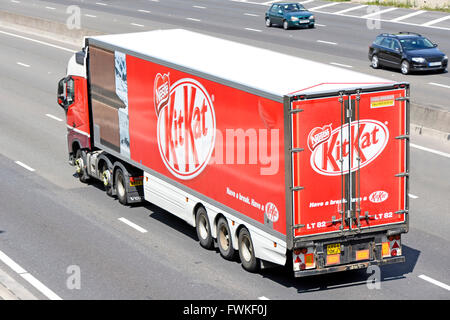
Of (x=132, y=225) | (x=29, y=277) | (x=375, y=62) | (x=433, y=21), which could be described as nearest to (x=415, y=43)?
(x=375, y=62)

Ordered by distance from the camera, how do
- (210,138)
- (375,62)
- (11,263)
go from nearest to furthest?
(210,138), (11,263), (375,62)

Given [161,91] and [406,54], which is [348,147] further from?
[406,54]

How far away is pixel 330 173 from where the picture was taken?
14.8 meters

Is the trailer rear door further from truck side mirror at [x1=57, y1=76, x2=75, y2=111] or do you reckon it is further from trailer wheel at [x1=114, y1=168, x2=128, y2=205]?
truck side mirror at [x1=57, y1=76, x2=75, y2=111]

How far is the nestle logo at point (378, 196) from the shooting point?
15211 mm

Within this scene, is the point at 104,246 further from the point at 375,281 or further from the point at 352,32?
the point at 352,32

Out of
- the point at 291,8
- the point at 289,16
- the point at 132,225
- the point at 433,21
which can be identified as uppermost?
the point at 291,8

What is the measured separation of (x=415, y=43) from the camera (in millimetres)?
36312

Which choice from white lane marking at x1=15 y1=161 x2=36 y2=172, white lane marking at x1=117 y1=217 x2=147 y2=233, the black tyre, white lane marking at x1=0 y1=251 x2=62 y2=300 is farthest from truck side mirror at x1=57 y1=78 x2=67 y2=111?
white lane marking at x1=0 y1=251 x2=62 y2=300

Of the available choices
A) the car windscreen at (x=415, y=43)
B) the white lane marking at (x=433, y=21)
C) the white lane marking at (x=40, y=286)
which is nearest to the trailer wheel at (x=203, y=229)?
the white lane marking at (x=40, y=286)

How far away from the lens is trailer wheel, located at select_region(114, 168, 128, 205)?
20.9 metres

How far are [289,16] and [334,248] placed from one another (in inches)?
→ 1345

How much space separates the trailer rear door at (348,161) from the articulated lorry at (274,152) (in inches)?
0.7
